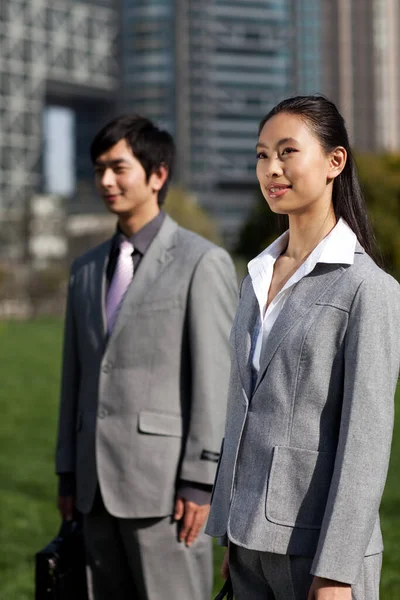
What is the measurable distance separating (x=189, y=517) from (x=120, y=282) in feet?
2.64

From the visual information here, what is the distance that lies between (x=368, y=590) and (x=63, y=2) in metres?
104

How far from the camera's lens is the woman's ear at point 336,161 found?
79.2 inches

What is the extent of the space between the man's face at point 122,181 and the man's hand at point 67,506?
973 millimetres

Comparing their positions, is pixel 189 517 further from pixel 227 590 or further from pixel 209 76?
pixel 209 76

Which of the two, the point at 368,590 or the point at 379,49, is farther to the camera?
the point at 379,49

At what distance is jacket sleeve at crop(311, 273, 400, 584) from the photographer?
180cm

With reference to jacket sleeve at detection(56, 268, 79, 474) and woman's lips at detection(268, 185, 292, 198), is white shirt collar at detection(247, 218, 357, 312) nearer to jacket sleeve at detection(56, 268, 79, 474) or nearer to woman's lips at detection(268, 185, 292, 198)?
woman's lips at detection(268, 185, 292, 198)

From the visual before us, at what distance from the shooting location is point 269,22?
102750mm

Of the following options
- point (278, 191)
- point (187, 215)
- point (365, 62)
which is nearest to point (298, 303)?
point (278, 191)

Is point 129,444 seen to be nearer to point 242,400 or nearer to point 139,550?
point 139,550

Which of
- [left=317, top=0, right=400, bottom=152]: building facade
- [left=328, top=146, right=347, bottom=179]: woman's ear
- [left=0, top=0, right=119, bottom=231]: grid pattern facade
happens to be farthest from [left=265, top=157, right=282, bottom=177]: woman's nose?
[left=317, top=0, right=400, bottom=152]: building facade

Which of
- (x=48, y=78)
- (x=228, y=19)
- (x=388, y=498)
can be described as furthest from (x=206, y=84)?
(x=388, y=498)

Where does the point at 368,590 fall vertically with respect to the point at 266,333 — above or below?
below

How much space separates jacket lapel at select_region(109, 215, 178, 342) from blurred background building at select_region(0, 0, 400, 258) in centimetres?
8877
